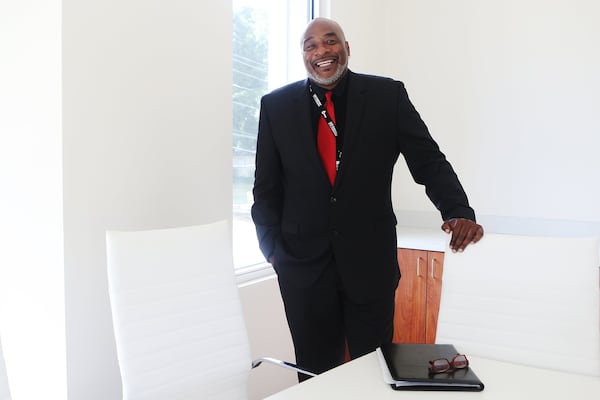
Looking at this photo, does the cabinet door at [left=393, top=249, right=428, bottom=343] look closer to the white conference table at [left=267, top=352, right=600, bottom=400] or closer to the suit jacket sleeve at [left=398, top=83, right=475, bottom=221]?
the suit jacket sleeve at [left=398, top=83, right=475, bottom=221]

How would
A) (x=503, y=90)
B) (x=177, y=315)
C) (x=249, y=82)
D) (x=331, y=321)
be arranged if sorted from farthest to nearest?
(x=503, y=90), (x=249, y=82), (x=331, y=321), (x=177, y=315)

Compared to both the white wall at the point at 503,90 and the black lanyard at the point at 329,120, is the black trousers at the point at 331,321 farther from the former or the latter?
the white wall at the point at 503,90

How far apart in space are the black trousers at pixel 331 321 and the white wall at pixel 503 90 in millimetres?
1862

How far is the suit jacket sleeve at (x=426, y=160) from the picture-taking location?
6.11 feet

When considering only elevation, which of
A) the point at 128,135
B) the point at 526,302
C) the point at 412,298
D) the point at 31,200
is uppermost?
the point at 128,135

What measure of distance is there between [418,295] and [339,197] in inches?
66.3

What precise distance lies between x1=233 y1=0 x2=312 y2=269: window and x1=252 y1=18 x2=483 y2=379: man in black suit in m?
0.86

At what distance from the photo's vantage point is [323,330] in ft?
6.27

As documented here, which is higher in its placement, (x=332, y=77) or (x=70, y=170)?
(x=332, y=77)

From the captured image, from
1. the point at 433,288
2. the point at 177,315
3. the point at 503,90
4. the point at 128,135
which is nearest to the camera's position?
the point at 177,315

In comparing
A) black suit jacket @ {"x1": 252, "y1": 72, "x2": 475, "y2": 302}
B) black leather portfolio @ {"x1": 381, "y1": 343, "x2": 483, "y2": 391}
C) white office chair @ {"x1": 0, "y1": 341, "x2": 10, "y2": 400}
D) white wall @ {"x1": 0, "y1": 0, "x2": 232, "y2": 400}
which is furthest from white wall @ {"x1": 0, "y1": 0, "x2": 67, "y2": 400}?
black leather portfolio @ {"x1": 381, "y1": 343, "x2": 483, "y2": 391}

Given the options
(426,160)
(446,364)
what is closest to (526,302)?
(446,364)

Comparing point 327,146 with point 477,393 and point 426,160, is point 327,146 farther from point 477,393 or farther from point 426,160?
point 477,393

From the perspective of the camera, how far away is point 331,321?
1912 mm
